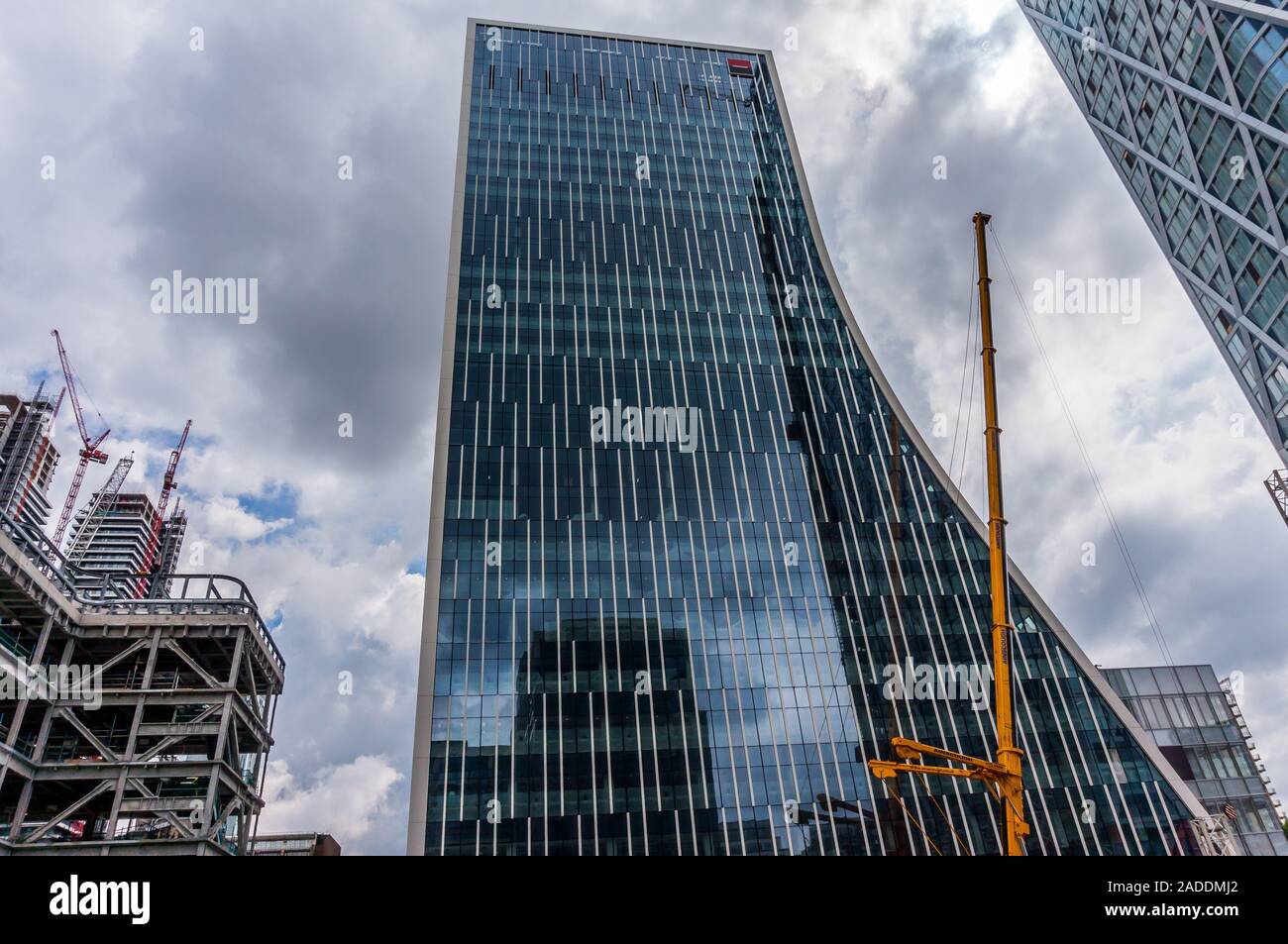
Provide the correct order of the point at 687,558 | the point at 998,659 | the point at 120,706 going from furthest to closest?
the point at 687,558, the point at 120,706, the point at 998,659

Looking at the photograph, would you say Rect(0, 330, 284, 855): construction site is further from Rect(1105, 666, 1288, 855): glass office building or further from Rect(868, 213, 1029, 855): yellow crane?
Rect(1105, 666, 1288, 855): glass office building

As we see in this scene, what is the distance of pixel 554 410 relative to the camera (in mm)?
85750

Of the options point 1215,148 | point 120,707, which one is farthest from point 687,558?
point 1215,148

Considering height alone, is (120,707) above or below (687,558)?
below

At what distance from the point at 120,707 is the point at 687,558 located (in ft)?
157

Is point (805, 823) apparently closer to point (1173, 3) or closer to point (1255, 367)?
point (1255, 367)

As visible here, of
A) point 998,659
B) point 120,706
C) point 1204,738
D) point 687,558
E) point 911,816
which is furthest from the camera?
point 1204,738

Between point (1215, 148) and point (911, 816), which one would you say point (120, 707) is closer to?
point (911, 816)

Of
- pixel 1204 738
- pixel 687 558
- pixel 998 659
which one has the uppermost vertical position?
pixel 687 558

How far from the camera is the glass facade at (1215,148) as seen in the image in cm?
6272

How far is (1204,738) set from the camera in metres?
103

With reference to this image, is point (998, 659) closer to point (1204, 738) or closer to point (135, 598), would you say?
point (135, 598)

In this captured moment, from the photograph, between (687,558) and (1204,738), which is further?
(1204,738)
